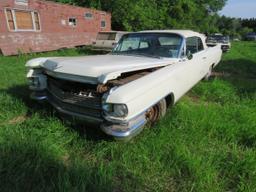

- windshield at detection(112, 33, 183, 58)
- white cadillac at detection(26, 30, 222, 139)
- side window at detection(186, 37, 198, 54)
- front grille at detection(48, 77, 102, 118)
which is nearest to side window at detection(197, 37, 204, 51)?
side window at detection(186, 37, 198, 54)

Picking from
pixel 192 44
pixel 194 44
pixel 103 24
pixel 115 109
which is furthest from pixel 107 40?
pixel 115 109

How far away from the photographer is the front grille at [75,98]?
270cm

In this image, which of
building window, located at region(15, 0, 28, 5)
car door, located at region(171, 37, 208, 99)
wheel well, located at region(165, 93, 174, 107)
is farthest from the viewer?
building window, located at region(15, 0, 28, 5)

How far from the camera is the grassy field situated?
2229 millimetres

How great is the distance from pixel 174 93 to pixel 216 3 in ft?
131

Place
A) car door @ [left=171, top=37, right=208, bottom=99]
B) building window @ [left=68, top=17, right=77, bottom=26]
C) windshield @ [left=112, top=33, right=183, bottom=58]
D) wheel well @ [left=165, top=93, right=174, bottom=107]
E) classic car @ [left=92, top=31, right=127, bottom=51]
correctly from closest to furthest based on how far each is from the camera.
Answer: wheel well @ [left=165, top=93, right=174, bottom=107] → car door @ [left=171, top=37, right=208, bottom=99] → windshield @ [left=112, top=33, right=183, bottom=58] → classic car @ [left=92, top=31, right=127, bottom=51] → building window @ [left=68, top=17, right=77, bottom=26]

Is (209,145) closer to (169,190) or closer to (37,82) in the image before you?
(169,190)

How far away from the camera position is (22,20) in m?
11.7

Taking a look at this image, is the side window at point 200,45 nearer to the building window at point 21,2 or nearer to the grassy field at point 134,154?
the grassy field at point 134,154

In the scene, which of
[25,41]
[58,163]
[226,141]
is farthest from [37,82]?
[25,41]

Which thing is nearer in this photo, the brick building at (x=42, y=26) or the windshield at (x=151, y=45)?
the windshield at (x=151, y=45)

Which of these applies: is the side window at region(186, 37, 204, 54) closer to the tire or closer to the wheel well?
the wheel well

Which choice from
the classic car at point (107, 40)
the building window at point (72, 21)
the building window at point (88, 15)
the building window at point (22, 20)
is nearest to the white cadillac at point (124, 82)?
the classic car at point (107, 40)

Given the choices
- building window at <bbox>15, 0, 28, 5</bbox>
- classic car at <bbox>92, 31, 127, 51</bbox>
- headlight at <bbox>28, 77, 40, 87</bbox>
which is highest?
building window at <bbox>15, 0, 28, 5</bbox>
